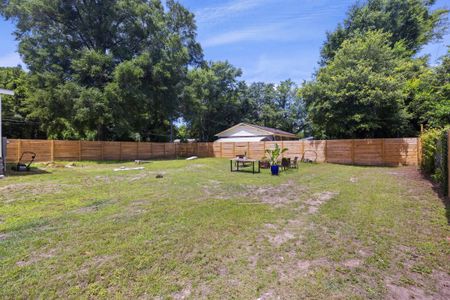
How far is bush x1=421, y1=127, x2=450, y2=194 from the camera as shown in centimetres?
598

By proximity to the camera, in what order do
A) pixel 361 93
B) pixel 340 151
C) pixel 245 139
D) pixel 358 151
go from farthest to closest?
pixel 245 139 → pixel 340 151 → pixel 358 151 → pixel 361 93

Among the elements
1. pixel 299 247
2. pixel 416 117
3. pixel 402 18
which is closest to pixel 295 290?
pixel 299 247

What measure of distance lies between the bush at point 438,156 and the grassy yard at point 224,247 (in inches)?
28.0

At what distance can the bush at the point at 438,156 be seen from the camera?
19.6 feet

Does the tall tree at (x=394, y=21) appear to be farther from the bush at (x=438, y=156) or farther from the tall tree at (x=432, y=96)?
the bush at (x=438, y=156)

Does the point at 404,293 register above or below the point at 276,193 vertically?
below

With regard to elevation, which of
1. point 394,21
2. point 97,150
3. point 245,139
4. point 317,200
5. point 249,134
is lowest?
point 317,200

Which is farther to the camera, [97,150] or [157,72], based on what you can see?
[157,72]

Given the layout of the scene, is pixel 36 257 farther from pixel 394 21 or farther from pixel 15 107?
pixel 15 107

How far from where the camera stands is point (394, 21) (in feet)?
68.0

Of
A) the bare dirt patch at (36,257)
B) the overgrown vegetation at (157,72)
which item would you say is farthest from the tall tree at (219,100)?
the bare dirt patch at (36,257)

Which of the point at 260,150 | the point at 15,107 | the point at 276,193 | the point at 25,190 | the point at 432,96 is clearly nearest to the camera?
the point at 276,193

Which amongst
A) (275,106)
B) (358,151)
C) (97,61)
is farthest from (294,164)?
(275,106)

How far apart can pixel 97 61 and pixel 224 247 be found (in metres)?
19.2
